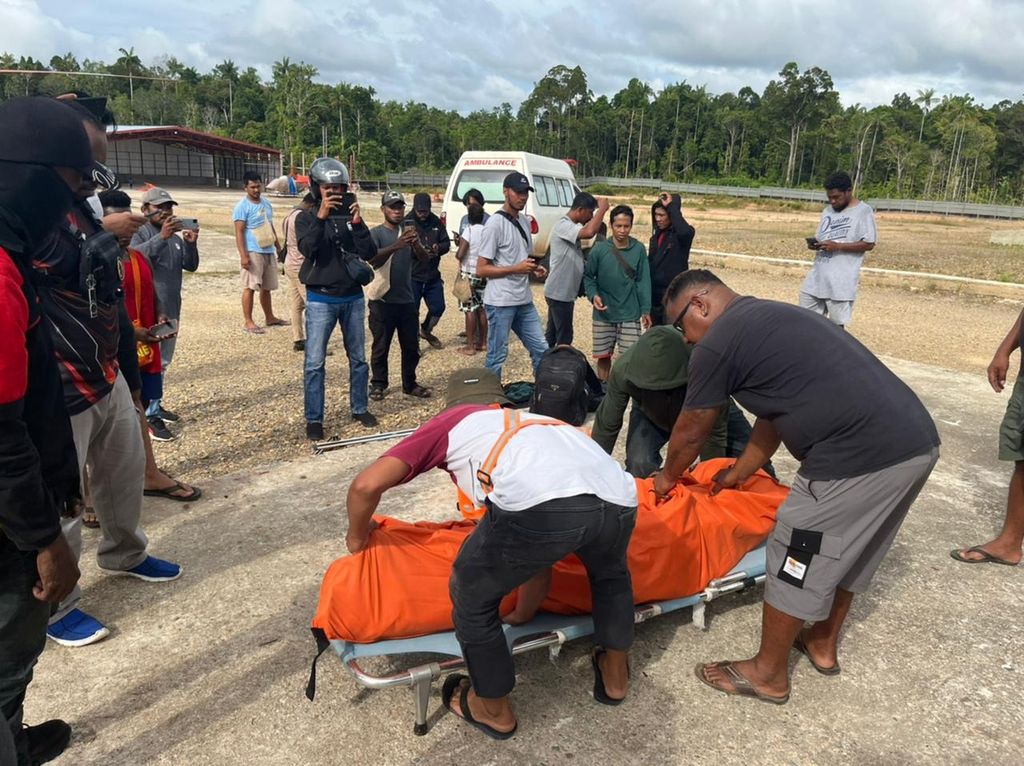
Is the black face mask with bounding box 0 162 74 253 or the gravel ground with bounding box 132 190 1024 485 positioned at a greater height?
the black face mask with bounding box 0 162 74 253

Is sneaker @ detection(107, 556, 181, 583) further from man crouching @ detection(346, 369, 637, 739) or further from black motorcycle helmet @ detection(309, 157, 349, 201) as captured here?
black motorcycle helmet @ detection(309, 157, 349, 201)

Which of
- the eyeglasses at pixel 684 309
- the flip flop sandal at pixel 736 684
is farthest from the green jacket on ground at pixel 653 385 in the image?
the flip flop sandal at pixel 736 684

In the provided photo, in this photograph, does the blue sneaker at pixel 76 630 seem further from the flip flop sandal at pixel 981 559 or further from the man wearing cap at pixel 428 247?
the man wearing cap at pixel 428 247

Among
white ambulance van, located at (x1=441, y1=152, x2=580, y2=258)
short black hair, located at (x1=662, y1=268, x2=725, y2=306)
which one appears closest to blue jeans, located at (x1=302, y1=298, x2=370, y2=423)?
short black hair, located at (x1=662, y1=268, x2=725, y2=306)

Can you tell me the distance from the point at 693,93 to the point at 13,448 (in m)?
101

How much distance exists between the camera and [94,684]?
267 cm

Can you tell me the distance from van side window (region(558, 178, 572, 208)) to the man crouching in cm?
1180

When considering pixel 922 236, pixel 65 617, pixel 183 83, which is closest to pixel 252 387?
pixel 65 617

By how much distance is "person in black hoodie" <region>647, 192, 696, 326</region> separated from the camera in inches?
265

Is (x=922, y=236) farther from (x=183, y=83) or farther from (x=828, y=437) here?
(x=183, y=83)

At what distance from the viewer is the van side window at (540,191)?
40.3ft

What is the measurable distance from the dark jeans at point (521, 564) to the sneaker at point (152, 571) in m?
1.83

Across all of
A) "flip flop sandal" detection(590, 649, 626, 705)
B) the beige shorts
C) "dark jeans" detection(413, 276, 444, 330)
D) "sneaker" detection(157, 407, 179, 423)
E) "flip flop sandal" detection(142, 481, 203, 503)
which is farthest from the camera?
the beige shorts

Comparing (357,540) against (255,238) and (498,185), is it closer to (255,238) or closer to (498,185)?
(255,238)
